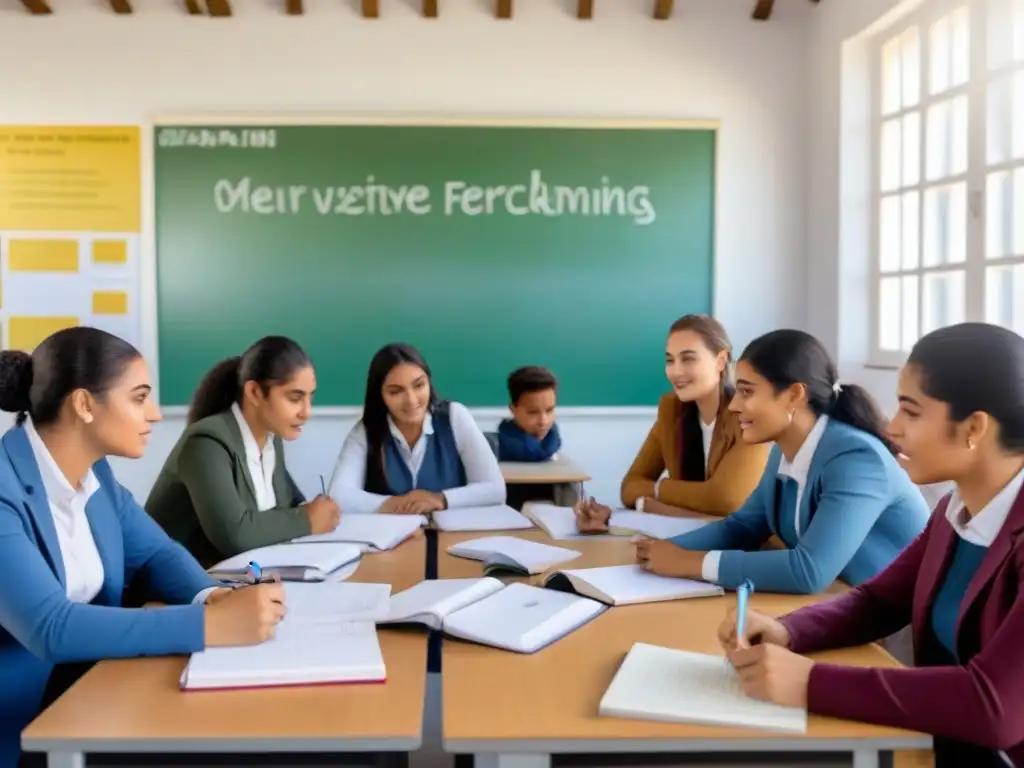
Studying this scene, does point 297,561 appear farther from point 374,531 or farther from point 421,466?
point 421,466

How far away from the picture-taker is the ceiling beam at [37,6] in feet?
13.6

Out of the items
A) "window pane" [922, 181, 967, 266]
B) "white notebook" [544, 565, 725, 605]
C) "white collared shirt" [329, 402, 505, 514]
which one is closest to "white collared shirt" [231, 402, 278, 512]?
"white collared shirt" [329, 402, 505, 514]

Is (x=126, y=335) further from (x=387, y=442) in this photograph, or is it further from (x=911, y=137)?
(x=911, y=137)

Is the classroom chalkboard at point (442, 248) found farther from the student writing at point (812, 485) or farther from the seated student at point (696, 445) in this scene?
the student writing at point (812, 485)

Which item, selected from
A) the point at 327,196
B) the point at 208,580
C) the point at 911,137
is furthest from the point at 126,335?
the point at 911,137

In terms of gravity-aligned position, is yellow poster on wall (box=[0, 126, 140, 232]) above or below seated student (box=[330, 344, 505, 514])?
above

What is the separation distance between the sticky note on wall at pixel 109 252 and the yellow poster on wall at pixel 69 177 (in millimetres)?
61

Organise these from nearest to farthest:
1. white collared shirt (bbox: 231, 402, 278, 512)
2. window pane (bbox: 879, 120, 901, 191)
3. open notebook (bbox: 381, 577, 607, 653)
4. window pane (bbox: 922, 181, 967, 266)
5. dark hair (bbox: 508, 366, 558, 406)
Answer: open notebook (bbox: 381, 577, 607, 653) < white collared shirt (bbox: 231, 402, 278, 512) < window pane (bbox: 922, 181, 967, 266) < window pane (bbox: 879, 120, 901, 191) < dark hair (bbox: 508, 366, 558, 406)

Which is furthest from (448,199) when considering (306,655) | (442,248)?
(306,655)

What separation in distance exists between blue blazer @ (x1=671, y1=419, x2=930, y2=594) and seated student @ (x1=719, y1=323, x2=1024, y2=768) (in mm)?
211

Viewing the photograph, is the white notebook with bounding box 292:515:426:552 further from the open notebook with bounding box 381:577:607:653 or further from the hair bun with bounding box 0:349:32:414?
the hair bun with bounding box 0:349:32:414

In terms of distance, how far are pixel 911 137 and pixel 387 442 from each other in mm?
2410

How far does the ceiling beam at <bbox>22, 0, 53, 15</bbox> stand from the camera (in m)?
4.16

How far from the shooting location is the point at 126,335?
14.3 feet
